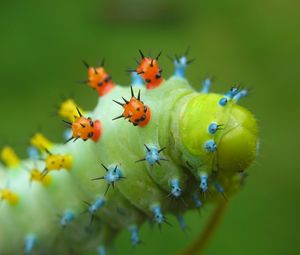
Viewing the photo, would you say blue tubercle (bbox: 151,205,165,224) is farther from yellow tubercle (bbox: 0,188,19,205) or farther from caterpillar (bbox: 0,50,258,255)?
yellow tubercle (bbox: 0,188,19,205)

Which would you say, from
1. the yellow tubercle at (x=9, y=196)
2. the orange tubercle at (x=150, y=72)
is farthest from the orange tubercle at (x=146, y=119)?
the yellow tubercle at (x=9, y=196)

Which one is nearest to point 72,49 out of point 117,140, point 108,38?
point 108,38

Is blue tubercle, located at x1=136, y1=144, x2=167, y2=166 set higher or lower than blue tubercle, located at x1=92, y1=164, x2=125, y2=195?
lower

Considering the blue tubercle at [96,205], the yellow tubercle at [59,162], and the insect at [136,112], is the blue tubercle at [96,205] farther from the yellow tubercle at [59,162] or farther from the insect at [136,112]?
the insect at [136,112]

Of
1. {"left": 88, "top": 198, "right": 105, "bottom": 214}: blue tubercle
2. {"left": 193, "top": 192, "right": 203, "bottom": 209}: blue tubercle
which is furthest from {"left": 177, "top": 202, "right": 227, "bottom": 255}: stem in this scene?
{"left": 88, "top": 198, "right": 105, "bottom": 214}: blue tubercle

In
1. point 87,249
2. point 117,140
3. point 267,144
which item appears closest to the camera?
point 117,140

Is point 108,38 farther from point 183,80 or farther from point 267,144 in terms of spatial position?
point 183,80
